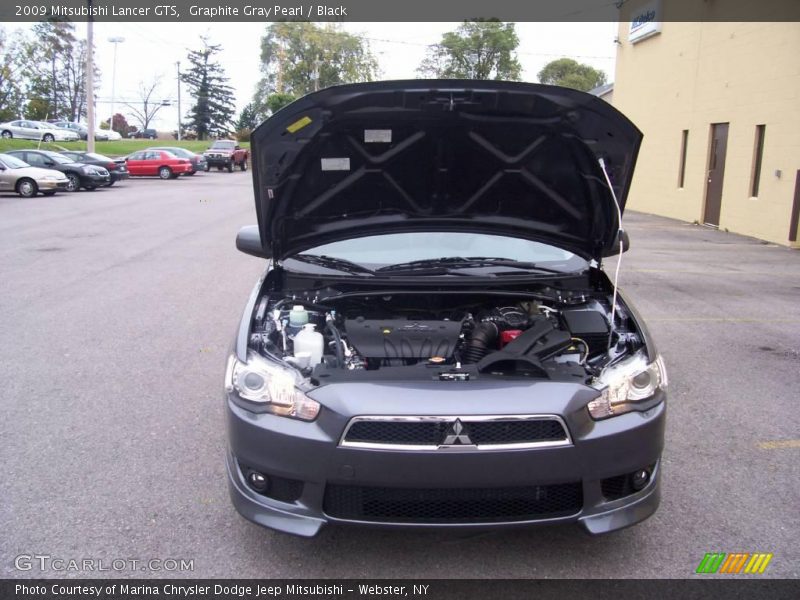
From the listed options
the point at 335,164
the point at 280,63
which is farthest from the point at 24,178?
the point at 280,63

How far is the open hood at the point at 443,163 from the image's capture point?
3.44m

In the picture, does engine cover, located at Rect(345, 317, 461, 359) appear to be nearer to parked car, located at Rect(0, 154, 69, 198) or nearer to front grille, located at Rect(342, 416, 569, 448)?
front grille, located at Rect(342, 416, 569, 448)

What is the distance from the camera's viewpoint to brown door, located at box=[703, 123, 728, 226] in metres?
16.8

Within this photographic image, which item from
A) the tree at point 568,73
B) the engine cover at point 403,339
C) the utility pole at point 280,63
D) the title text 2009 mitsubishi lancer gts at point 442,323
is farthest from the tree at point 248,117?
the engine cover at point 403,339

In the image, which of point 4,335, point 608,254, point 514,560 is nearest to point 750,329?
point 608,254

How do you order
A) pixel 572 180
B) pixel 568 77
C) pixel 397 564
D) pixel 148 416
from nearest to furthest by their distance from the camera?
pixel 397 564 < pixel 572 180 < pixel 148 416 < pixel 568 77

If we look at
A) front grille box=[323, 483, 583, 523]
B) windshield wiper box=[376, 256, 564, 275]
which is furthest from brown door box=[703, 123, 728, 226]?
front grille box=[323, 483, 583, 523]

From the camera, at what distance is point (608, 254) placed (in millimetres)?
4156

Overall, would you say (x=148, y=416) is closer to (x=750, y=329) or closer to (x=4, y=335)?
(x=4, y=335)

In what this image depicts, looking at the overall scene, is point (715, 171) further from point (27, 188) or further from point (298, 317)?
point (27, 188)

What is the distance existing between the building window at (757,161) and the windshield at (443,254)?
42.5 ft

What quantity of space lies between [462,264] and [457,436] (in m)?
1.70

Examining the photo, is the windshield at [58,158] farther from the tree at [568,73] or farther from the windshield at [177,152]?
the tree at [568,73]

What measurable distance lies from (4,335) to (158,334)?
1.41 meters
